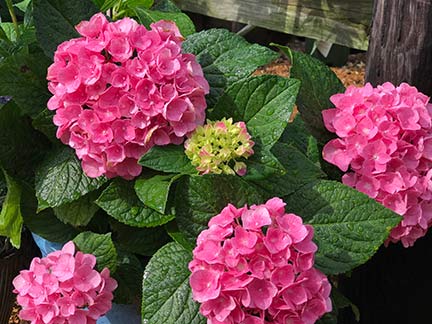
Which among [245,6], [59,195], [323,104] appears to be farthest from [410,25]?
[245,6]

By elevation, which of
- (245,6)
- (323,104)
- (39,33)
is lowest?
(245,6)

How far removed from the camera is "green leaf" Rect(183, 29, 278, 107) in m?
1.22

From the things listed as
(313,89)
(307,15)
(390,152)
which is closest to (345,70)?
(307,15)

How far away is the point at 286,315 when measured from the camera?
0.95m

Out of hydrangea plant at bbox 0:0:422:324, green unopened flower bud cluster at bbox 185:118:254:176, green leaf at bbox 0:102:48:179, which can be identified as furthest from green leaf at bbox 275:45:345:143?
green leaf at bbox 0:102:48:179

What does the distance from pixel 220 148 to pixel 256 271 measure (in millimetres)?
201

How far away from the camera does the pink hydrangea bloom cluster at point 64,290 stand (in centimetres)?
104

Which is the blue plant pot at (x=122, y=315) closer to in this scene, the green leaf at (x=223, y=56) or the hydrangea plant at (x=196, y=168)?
the hydrangea plant at (x=196, y=168)

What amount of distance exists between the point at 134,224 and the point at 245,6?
2199 millimetres

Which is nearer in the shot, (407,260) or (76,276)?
(76,276)

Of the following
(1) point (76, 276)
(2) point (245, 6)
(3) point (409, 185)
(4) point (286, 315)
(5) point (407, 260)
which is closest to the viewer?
(4) point (286, 315)

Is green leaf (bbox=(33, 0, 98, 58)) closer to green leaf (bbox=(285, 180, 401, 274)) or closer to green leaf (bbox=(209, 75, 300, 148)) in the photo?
green leaf (bbox=(209, 75, 300, 148))

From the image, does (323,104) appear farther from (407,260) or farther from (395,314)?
(395,314)

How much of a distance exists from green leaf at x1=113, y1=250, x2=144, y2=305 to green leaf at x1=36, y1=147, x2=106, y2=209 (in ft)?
→ 0.48
